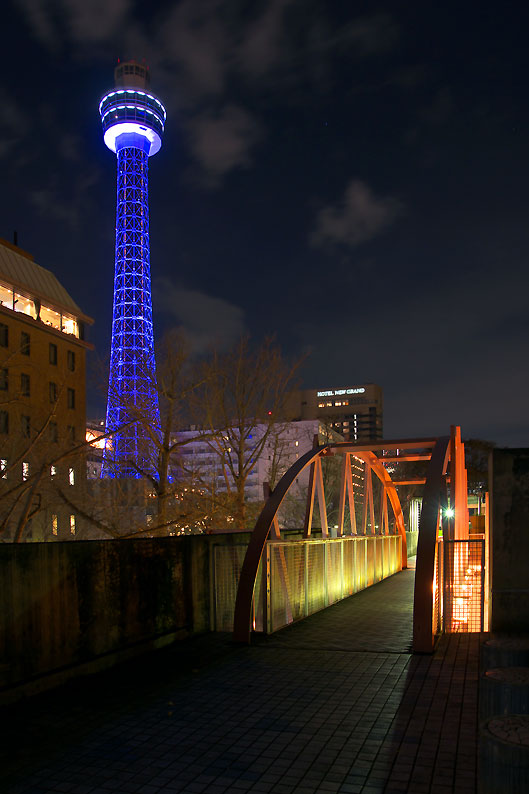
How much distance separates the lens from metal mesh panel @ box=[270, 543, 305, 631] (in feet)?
35.6

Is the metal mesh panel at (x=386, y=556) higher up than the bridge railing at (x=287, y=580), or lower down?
lower down

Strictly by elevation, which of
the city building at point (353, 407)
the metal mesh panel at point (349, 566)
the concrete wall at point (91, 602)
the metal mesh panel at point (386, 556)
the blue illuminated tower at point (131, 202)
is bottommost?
the metal mesh panel at point (386, 556)

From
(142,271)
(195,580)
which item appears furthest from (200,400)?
(142,271)

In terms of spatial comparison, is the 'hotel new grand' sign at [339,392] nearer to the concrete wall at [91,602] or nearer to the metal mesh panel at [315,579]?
the metal mesh panel at [315,579]

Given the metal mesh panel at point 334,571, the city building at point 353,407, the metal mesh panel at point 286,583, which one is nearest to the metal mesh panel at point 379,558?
the metal mesh panel at point 334,571

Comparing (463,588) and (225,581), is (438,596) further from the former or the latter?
(225,581)

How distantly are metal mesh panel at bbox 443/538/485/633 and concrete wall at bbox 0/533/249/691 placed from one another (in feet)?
12.7

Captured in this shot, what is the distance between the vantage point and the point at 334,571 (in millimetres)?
14531

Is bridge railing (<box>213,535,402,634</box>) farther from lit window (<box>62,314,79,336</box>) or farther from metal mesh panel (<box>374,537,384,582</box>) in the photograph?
lit window (<box>62,314,79,336</box>)

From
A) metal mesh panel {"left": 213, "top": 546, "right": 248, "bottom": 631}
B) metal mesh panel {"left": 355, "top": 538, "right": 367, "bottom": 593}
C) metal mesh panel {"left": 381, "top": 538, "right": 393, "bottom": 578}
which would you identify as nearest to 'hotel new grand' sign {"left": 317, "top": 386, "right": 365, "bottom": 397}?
metal mesh panel {"left": 381, "top": 538, "right": 393, "bottom": 578}

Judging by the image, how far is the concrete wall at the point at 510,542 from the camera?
9484mm

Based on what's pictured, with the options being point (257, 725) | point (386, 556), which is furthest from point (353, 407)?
point (257, 725)

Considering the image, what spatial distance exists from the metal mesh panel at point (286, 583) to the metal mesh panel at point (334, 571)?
163 cm

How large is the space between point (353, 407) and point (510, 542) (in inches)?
6734
